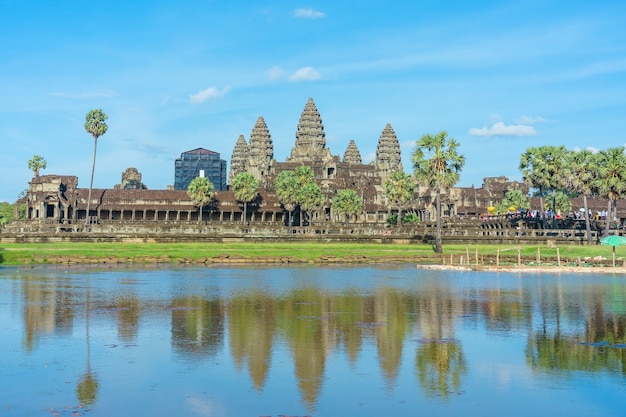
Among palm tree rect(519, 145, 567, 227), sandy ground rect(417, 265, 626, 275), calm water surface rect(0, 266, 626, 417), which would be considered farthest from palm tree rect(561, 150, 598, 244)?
calm water surface rect(0, 266, 626, 417)

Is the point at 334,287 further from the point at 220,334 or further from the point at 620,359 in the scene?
the point at 620,359

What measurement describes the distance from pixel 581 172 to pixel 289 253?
38.9m

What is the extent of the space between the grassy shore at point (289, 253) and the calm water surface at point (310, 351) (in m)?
21.4

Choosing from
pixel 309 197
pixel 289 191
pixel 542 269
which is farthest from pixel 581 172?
pixel 289 191

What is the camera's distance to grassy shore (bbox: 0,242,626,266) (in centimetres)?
6084

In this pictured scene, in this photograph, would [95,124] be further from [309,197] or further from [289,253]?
[289,253]

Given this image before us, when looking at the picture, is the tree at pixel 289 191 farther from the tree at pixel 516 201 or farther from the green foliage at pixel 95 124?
the tree at pixel 516 201

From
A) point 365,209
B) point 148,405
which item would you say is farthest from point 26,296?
point 365,209

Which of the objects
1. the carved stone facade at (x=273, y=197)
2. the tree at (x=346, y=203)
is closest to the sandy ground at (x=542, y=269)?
the carved stone facade at (x=273, y=197)

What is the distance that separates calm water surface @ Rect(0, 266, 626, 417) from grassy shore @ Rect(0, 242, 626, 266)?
2144cm

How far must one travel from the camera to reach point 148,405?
628 inches

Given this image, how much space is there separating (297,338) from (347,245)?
59841 mm

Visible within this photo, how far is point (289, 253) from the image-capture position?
7050cm

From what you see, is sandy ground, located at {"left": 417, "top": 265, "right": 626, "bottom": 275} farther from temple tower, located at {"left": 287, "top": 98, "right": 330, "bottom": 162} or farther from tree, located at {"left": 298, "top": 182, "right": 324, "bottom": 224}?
temple tower, located at {"left": 287, "top": 98, "right": 330, "bottom": 162}
